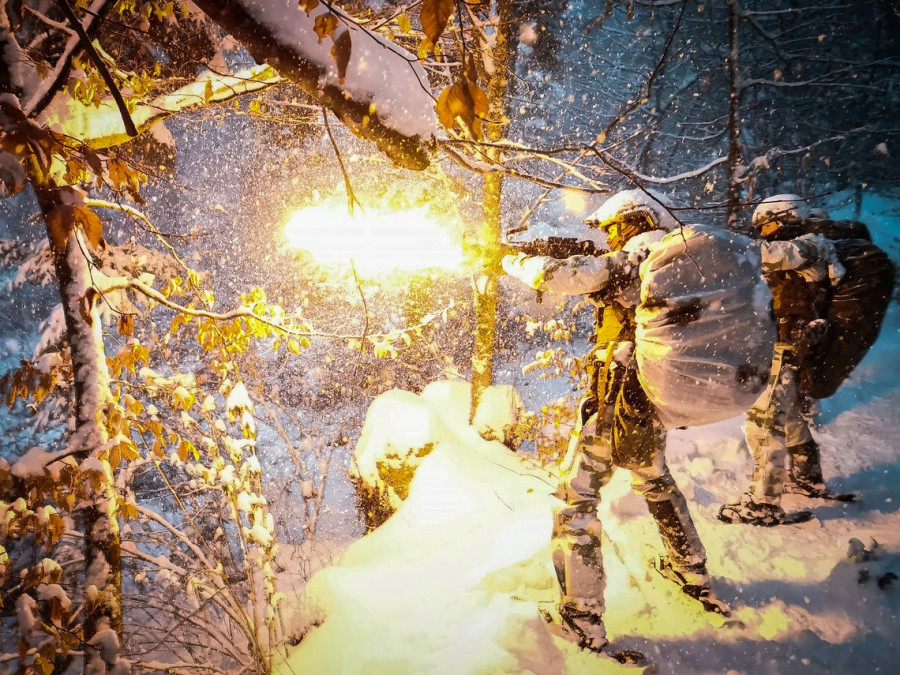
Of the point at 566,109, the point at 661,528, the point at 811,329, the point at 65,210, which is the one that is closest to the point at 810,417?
the point at 811,329

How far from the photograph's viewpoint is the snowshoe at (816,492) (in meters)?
3.81

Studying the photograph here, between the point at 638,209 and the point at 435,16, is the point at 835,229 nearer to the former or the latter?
the point at 638,209

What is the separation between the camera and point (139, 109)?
10.7 ft

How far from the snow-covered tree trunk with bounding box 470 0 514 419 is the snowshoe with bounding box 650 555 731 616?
165 inches

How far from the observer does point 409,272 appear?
398 inches

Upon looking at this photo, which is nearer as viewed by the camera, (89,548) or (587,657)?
(587,657)

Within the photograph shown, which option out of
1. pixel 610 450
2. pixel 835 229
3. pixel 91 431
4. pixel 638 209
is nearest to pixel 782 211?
pixel 835 229

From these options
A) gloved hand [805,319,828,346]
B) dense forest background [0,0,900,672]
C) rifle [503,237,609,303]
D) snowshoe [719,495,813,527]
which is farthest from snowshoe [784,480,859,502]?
rifle [503,237,609,303]

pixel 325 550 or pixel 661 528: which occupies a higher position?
pixel 661 528

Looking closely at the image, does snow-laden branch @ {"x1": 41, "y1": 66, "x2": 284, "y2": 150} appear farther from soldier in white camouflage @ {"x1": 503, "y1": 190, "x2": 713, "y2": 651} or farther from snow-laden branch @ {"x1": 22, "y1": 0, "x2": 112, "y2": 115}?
soldier in white camouflage @ {"x1": 503, "y1": 190, "x2": 713, "y2": 651}

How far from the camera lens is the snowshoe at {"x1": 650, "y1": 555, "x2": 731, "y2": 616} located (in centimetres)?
279

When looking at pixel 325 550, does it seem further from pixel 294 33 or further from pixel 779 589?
pixel 294 33

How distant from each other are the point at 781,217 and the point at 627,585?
3624 millimetres

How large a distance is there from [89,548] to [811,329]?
6.08 metres
